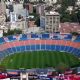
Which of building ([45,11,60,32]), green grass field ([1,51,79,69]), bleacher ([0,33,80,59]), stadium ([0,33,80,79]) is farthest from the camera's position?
building ([45,11,60,32])

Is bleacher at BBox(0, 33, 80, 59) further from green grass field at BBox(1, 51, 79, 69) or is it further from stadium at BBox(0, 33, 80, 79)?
green grass field at BBox(1, 51, 79, 69)

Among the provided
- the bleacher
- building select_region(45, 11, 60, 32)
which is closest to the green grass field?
the bleacher

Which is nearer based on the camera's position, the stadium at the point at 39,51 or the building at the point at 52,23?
the stadium at the point at 39,51

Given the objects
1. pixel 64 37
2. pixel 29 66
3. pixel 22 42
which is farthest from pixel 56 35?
pixel 29 66

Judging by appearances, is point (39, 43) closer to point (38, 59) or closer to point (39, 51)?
point (39, 51)

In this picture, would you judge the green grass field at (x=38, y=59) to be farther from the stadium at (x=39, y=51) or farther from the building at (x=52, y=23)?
the building at (x=52, y=23)

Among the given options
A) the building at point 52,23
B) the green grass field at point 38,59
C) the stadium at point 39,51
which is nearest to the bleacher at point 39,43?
the stadium at point 39,51
